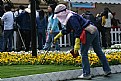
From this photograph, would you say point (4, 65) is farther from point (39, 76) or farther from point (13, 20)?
point (13, 20)

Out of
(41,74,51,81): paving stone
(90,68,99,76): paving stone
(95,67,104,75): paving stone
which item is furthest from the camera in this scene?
(95,67,104,75): paving stone

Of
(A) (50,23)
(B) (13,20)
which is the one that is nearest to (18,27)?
(B) (13,20)

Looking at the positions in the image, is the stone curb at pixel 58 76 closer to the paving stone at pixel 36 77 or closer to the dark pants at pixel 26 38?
the paving stone at pixel 36 77

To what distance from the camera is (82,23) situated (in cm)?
870

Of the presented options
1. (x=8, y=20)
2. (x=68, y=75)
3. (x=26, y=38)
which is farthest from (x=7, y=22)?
(x=68, y=75)

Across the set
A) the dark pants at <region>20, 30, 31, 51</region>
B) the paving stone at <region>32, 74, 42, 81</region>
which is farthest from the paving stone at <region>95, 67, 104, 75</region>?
the dark pants at <region>20, 30, 31, 51</region>

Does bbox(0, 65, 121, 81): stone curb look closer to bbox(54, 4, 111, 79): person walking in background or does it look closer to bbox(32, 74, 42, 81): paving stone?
bbox(32, 74, 42, 81): paving stone

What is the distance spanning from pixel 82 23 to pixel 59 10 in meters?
0.59

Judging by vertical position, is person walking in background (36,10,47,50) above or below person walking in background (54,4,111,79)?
below

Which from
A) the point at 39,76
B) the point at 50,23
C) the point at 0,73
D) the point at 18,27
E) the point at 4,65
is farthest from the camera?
the point at 18,27

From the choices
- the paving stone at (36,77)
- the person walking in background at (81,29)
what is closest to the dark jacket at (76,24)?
the person walking in background at (81,29)

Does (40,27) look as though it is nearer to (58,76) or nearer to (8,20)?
(8,20)

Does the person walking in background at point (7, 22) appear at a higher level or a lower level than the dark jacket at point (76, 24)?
lower

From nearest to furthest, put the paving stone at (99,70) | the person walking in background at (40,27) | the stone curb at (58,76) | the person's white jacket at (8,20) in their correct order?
the stone curb at (58,76), the paving stone at (99,70), the person's white jacket at (8,20), the person walking in background at (40,27)
